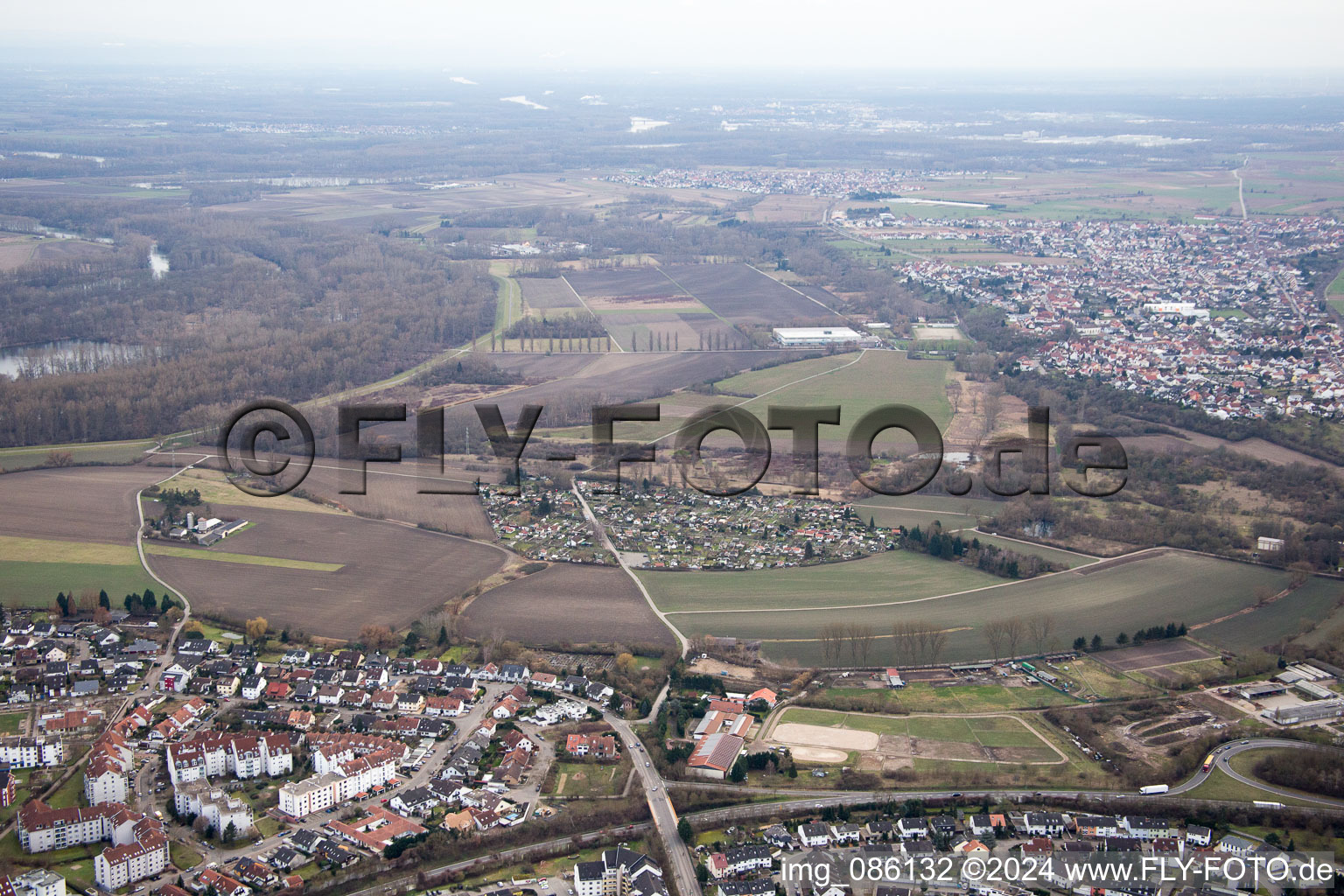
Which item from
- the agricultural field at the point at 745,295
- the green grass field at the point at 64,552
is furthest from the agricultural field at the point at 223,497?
the agricultural field at the point at 745,295

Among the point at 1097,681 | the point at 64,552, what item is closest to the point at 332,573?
the point at 64,552

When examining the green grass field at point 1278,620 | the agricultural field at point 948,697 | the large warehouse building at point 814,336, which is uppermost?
the large warehouse building at point 814,336

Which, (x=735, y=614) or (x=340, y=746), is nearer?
(x=340, y=746)

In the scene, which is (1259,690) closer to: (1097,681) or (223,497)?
(1097,681)

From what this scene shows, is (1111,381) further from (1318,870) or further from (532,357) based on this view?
(1318,870)

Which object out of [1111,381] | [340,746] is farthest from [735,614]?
[1111,381]

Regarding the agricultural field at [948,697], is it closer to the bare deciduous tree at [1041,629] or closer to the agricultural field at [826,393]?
the bare deciduous tree at [1041,629]

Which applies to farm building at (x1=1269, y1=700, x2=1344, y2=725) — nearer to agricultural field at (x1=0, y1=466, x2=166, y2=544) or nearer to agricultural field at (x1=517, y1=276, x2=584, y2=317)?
agricultural field at (x1=0, y1=466, x2=166, y2=544)
